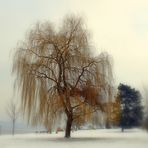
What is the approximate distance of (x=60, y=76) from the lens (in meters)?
25.9

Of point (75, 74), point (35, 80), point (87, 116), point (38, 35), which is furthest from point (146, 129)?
point (38, 35)

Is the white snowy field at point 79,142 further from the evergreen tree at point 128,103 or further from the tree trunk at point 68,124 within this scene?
the evergreen tree at point 128,103

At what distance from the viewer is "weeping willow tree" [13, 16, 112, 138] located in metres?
25.3

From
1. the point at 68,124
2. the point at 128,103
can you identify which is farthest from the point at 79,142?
the point at 128,103

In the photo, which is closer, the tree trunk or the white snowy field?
the white snowy field

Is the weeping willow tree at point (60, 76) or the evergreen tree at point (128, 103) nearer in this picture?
the weeping willow tree at point (60, 76)

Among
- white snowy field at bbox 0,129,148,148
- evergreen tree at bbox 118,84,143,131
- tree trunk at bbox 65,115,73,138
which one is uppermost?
evergreen tree at bbox 118,84,143,131

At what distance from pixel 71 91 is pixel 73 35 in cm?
377

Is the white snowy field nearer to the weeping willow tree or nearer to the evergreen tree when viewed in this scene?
the weeping willow tree

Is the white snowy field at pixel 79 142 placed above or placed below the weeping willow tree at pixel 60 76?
below

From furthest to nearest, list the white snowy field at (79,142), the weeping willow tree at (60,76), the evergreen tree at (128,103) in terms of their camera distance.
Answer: the evergreen tree at (128,103) < the weeping willow tree at (60,76) < the white snowy field at (79,142)

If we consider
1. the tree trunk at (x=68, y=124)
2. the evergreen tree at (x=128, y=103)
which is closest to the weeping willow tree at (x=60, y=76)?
the tree trunk at (x=68, y=124)

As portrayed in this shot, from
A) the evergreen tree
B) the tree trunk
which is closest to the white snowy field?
the tree trunk

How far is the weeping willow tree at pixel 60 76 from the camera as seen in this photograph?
25.3 m
